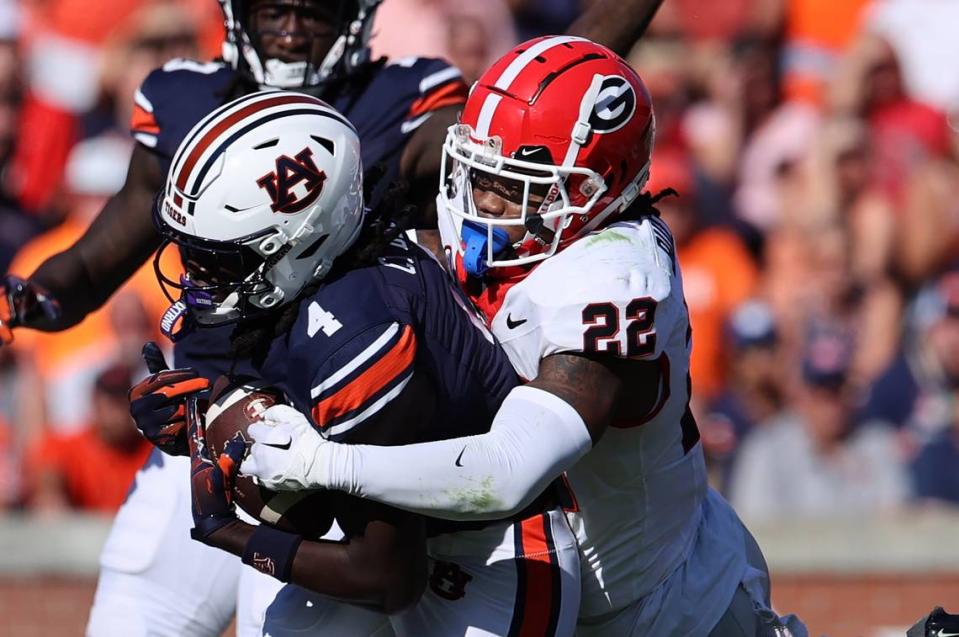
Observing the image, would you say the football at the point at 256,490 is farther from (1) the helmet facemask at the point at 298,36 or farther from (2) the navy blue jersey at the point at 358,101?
(1) the helmet facemask at the point at 298,36

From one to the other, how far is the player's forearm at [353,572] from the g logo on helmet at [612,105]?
91 centimetres

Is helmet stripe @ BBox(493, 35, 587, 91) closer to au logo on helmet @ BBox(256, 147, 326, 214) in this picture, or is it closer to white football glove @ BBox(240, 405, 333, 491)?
au logo on helmet @ BBox(256, 147, 326, 214)

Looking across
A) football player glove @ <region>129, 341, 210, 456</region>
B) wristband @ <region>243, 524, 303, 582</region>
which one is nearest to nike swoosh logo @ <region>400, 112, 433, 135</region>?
football player glove @ <region>129, 341, 210, 456</region>

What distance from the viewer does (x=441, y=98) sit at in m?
3.98

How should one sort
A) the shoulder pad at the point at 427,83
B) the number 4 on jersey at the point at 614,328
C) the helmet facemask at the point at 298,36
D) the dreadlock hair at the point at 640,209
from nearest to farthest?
the number 4 on jersey at the point at 614,328
the dreadlock hair at the point at 640,209
the helmet facemask at the point at 298,36
the shoulder pad at the point at 427,83

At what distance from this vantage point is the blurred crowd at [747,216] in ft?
21.8

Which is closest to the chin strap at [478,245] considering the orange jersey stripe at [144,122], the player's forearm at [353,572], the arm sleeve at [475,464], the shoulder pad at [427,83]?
the arm sleeve at [475,464]

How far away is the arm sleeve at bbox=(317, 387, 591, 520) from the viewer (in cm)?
273

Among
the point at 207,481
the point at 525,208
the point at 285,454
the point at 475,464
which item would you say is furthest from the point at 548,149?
the point at 207,481

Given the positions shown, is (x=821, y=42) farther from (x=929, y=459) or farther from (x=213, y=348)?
(x=213, y=348)

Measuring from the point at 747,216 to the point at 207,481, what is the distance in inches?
173

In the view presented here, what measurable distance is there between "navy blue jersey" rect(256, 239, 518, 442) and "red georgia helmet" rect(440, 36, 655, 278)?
5.3 inches

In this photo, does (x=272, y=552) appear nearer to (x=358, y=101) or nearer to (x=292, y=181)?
→ (x=292, y=181)

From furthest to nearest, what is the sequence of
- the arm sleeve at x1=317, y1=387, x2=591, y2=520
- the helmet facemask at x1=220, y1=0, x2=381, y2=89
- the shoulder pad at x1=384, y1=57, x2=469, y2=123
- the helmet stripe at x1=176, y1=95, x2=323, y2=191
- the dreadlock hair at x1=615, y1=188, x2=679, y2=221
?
the shoulder pad at x1=384, y1=57, x2=469, y2=123 → the helmet facemask at x1=220, y1=0, x2=381, y2=89 → the dreadlock hair at x1=615, y1=188, x2=679, y2=221 → the helmet stripe at x1=176, y1=95, x2=323, y2=191 → the arm sleeve at x1=317, y1=387, x2=591, y2=520
